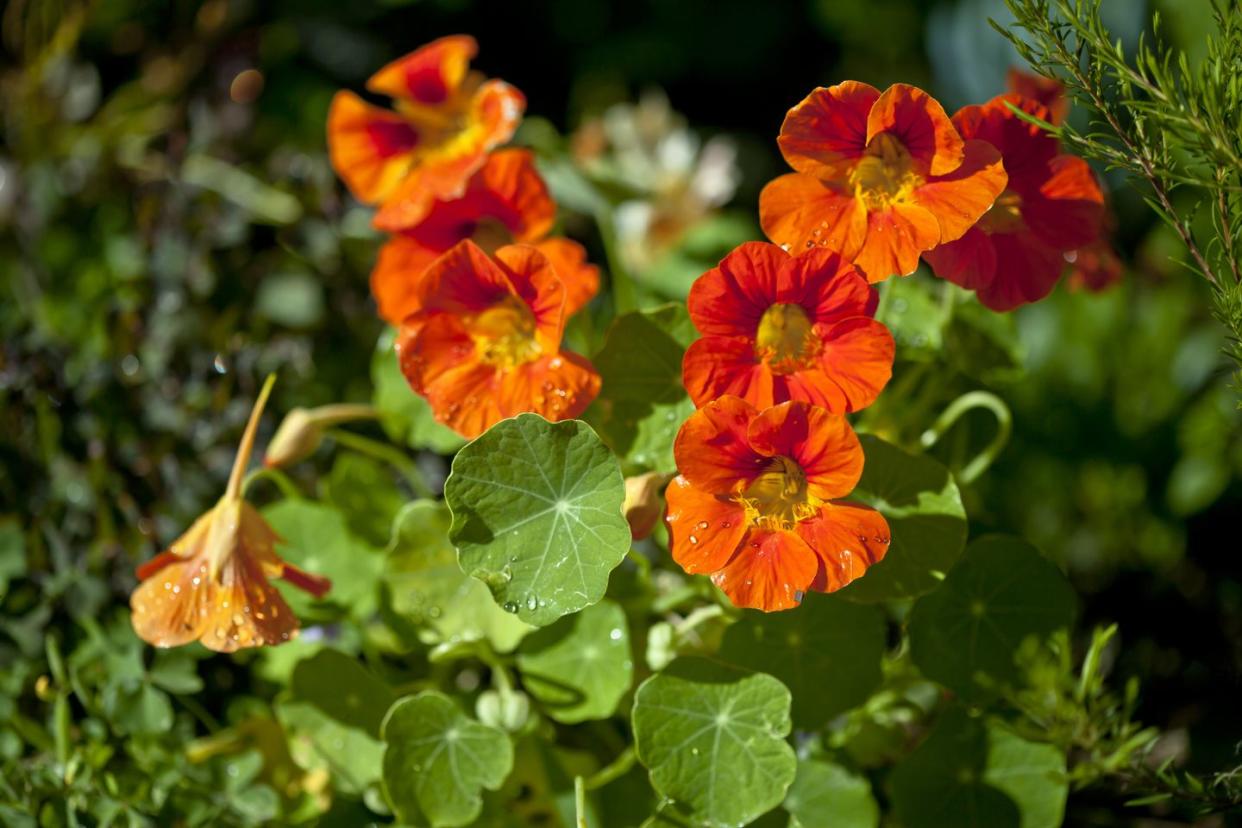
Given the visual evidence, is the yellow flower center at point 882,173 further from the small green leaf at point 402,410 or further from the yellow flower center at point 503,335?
the small green leaf at point 402,410

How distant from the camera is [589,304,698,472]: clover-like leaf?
813mm

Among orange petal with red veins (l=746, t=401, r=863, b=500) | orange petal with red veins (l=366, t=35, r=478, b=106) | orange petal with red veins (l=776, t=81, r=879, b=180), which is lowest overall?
orange petal with red veins (l=746, t=401, r=863, b=500)


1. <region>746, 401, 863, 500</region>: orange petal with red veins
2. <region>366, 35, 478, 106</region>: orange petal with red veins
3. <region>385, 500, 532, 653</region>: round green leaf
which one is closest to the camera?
<region>746, 401, 863, 500</region>: orange petal with red veins

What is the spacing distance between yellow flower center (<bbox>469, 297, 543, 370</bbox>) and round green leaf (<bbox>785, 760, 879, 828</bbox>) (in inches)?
15.6

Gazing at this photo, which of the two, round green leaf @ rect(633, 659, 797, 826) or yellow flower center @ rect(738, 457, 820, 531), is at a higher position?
yellow flower center @ rect(738, 457, 820, 531)

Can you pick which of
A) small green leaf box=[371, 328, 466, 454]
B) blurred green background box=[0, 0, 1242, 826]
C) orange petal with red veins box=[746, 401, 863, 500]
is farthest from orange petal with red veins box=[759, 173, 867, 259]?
small green leaf box=[371, 328, 466, 454]

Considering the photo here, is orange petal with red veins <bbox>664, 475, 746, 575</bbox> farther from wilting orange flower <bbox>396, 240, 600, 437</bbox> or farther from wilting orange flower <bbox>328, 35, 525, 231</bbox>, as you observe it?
wilting orange flower <bbox>328, 35, 525, 231</bbox>

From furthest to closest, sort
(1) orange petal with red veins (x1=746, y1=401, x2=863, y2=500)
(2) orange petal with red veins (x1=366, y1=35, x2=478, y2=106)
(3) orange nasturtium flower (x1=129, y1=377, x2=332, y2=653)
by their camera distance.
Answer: (2) orange petal with red veins (x1=366, y1=35, x2=478, y2=106) → (3) orange nasturtium flower (x1=129, y1=377, x2=332, y2=653) → (1) orange petal with red veins (x1=746, y1=401, x2=863, y2=500)

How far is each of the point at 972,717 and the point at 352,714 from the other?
0.50 m

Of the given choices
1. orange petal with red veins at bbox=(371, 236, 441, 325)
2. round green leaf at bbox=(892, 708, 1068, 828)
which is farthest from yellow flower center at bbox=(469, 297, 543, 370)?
round green leaf at bbox=(892, 708, 1068, 828)

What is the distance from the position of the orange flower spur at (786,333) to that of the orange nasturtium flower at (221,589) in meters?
0.33

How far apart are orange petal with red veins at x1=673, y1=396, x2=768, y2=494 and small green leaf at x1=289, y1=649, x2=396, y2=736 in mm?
364

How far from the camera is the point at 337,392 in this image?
1289 mm

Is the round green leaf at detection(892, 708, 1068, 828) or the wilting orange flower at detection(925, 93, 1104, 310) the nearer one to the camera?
the wilting orange flower at detection(925, 93, 1104, 310)
